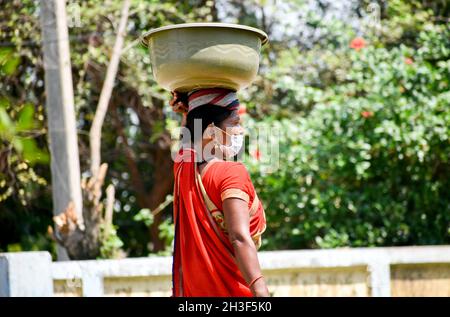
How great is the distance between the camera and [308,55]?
8.10 metres

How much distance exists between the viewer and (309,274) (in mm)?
5582

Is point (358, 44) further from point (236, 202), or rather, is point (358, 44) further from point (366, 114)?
point (236, 202)

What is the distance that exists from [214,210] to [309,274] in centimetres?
261

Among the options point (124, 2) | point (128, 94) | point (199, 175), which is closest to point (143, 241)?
point (128, 94)

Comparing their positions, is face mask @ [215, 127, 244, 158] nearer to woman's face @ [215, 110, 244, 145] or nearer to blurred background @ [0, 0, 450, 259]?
woman's face @ [215, 110, 244, 145]

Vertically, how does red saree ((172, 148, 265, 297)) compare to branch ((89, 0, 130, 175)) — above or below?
below

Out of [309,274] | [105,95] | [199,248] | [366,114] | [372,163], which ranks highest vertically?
[105,95]

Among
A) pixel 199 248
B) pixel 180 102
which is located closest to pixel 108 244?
pixel 180 102

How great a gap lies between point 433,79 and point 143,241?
470cm

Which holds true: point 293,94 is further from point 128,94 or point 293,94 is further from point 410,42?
point 128,94

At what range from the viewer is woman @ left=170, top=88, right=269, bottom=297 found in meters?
3.01

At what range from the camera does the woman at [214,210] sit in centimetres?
301

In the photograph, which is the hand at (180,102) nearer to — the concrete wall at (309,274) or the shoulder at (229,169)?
the shoulder at (229,169)

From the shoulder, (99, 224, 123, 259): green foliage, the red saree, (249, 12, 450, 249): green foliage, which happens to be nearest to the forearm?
the red saree
